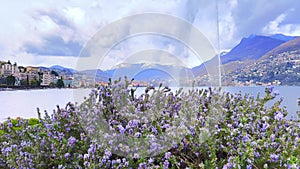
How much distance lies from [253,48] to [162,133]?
3.47 metres

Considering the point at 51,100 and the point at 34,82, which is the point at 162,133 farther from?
the point at 34,82

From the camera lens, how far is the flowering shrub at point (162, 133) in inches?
52.3

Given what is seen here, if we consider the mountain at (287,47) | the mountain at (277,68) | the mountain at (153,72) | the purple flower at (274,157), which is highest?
the mountain at (287,47)

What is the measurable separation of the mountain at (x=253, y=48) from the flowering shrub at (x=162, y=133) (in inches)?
68.0

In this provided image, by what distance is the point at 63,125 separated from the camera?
1867mm

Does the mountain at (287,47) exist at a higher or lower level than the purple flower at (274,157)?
higher

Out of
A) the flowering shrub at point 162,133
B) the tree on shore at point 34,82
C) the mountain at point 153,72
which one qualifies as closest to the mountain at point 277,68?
the mountain at point 153,72

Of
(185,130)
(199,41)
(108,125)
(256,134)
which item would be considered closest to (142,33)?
(199,41)

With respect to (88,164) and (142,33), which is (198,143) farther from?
(142,33)

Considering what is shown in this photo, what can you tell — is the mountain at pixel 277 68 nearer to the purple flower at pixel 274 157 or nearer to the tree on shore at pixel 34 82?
the purple flower at pixel 274 157

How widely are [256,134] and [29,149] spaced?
1172mm

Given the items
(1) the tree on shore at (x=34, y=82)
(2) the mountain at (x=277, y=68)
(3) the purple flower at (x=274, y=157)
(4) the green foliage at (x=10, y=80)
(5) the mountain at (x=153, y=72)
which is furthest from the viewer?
(1) the tree on shore at (x=34, y=82)

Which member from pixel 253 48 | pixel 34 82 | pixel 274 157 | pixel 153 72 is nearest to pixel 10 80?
pixel 34 82

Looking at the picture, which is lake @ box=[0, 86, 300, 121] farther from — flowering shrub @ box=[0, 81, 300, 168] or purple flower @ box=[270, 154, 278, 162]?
purple flower @ box=[270, 154, 278, 162]
